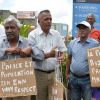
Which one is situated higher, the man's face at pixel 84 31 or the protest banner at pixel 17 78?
the man's face at pixel 84 31

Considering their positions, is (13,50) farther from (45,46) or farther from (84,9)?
(84,9)

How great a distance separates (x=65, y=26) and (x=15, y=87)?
1221cm

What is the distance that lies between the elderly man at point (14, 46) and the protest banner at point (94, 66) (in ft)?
4.18

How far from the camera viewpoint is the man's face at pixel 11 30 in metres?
6.20

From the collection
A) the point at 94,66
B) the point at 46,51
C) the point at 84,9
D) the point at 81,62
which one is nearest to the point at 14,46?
the point at 46,51

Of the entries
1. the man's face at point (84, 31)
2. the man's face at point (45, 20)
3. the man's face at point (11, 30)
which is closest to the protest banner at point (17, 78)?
the man's face at point (11, 30)

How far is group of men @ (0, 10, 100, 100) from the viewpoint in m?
6.25

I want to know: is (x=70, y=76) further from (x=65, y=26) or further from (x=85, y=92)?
(x=65, y=26)

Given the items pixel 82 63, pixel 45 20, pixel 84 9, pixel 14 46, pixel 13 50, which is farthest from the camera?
pixel 84 9

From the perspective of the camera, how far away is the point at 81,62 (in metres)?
7.82

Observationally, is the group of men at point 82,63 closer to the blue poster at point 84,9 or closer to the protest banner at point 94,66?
the protest banner at point 94,66

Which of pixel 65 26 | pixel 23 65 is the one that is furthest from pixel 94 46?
pixel 65 26

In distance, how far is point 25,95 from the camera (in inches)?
245

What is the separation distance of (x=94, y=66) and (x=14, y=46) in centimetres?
163
